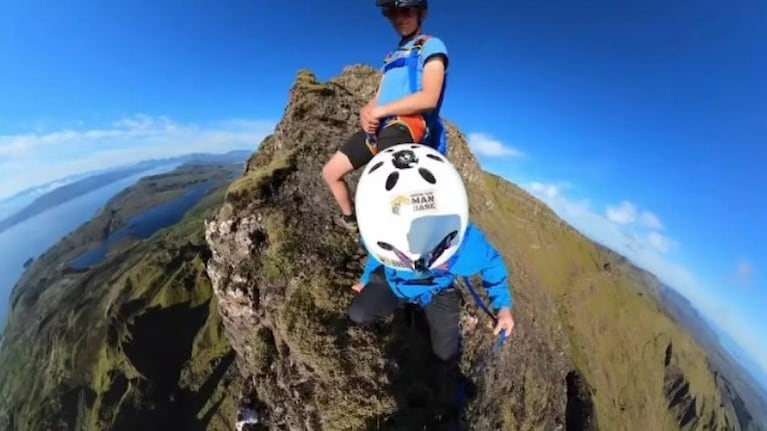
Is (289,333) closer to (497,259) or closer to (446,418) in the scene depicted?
(446,418)

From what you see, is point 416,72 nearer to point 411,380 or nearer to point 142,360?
point 411,380

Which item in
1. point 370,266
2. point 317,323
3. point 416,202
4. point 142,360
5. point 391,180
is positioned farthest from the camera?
point 142,360

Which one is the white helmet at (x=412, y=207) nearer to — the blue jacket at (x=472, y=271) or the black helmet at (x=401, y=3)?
the blue jacket at (x=472, y=271)

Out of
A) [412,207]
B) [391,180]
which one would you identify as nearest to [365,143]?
[391,180]

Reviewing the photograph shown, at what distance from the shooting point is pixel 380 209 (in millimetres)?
7258

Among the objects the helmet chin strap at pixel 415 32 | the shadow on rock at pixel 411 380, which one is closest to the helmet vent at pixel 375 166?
the helmet chin strap at pixel 415 32

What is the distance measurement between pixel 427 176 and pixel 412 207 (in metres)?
0.54

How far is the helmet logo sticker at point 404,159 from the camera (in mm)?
7250

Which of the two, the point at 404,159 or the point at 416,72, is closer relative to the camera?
the point at 404,159

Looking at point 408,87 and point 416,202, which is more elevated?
point 408,87

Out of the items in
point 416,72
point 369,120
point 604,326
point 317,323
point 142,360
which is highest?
point 416,72

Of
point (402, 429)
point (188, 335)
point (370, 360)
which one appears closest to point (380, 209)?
point (370, 360)

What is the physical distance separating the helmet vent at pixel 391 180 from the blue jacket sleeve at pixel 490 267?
1666 millimetres

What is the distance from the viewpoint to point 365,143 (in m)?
8.93
